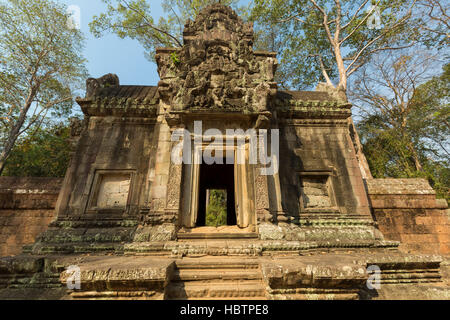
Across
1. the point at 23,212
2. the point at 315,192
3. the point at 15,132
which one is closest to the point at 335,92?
the point at 315,192

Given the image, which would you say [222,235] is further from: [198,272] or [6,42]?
[6,42]

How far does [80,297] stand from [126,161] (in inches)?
153

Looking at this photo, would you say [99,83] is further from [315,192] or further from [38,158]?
[38,158]

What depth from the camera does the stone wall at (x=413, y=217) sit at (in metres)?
6.41

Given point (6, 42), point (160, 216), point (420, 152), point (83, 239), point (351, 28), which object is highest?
point (351, 28)

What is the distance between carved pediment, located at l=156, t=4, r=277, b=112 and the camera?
17.6 ft

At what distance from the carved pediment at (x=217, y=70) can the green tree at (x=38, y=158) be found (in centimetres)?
→ 1082

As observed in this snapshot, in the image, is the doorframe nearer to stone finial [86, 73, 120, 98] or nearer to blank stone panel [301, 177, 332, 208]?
blank stone panel [301, 177, 332, 208]

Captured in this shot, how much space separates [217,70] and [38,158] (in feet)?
44.6

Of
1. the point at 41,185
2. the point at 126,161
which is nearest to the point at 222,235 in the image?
the point at 126,161

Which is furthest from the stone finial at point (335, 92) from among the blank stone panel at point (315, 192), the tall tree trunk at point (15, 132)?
the tall tree trunk at point (15, 132)

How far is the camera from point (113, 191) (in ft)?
19.7

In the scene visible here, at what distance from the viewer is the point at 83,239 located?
491cm

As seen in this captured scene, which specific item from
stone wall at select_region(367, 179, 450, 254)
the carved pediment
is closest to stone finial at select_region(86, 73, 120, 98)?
the carved pediment
